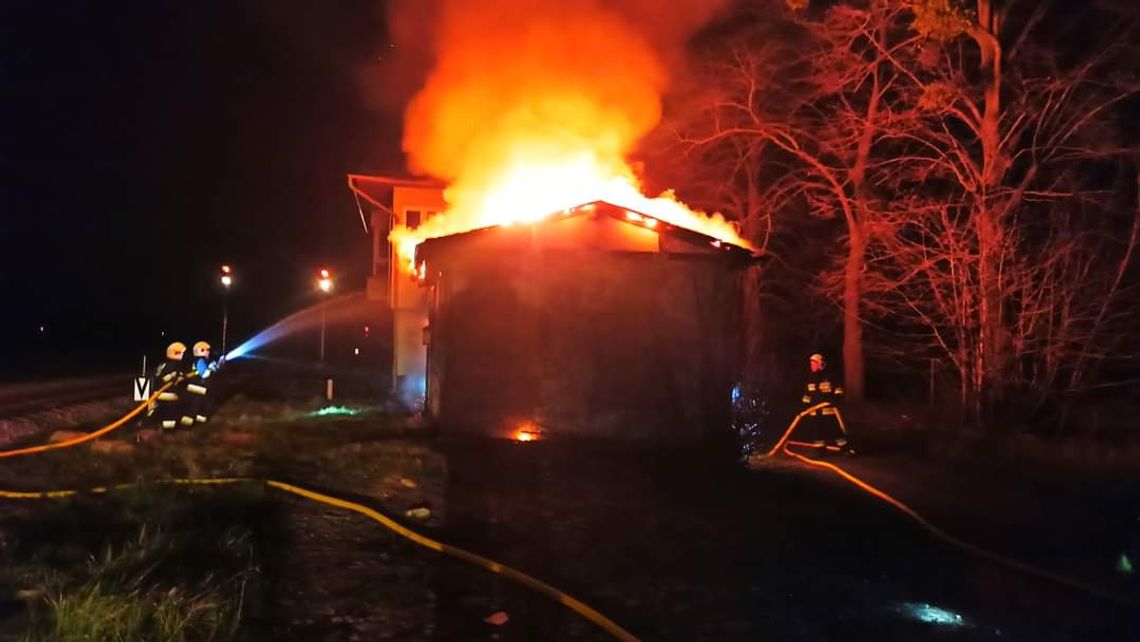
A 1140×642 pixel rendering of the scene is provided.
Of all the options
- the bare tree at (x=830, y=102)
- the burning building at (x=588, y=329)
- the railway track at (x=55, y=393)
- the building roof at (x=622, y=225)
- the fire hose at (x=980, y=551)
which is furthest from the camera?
the bare tree at (x=830, y=102)

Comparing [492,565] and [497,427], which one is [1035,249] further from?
[492,565]

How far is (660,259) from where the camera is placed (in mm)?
11156

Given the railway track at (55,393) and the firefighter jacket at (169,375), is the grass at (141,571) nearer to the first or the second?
the firefighter jacket at (169,375)

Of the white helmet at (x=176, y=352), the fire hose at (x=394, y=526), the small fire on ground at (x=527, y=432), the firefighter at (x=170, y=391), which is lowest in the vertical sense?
the fire hose at (x=394, y=526)

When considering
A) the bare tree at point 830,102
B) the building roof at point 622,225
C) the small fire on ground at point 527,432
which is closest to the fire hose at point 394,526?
the small fire on ground at point 527,432

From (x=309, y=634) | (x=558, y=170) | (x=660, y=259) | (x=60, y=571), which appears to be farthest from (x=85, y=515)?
(x=558, y=170)

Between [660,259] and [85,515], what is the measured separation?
283 inches

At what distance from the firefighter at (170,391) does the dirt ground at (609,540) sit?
530 millimetres

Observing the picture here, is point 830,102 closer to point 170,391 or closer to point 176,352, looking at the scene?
point 176,352

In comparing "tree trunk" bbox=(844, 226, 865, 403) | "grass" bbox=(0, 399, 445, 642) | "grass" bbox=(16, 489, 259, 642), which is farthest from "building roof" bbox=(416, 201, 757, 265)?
"tree trunk" bbox=(844, 226, 865, 403)

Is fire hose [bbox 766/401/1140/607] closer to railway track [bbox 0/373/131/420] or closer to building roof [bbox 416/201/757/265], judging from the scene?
building roof [bbox 416/201/757/265]

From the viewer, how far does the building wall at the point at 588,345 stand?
11070mm

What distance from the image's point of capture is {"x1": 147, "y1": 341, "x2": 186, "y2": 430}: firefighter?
11422 millimetres

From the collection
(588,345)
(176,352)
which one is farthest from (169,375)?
→ (588,345)
